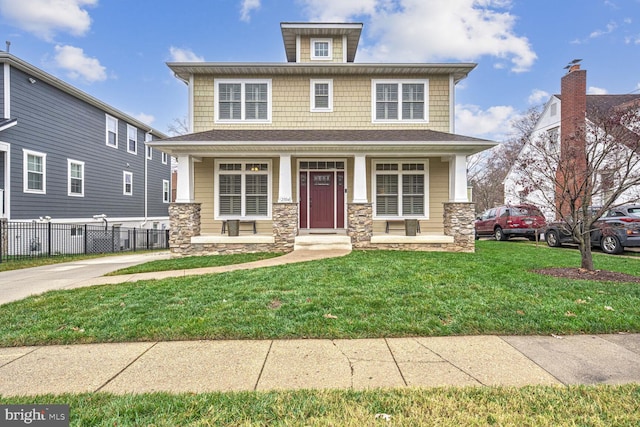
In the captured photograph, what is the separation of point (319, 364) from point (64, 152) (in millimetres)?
16594

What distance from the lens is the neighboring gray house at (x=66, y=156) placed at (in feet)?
39.0

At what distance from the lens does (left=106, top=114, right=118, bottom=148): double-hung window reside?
680 inches

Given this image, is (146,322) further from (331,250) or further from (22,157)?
(22,157)

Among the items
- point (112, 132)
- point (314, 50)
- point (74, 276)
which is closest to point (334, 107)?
point (314, 50)

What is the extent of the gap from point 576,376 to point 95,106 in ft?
65.8

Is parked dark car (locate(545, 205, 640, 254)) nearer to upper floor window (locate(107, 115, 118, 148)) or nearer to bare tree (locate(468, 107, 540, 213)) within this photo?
upper floor window (locate(107, 115, 118, 148))


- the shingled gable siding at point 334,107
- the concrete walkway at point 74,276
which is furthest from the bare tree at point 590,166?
the shingled gable siding at point 334,107

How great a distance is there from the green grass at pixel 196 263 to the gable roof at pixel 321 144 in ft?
10.7

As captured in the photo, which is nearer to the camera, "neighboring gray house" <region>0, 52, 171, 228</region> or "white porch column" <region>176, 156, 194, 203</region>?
"white porch column" <region>176, 156, 194, 203</region>

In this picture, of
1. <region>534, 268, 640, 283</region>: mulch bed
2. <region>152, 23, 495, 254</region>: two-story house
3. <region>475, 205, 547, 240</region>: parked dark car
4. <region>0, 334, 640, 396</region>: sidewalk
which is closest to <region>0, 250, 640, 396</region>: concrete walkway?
<region>0, 334, 640, 396</region>: sidewalk

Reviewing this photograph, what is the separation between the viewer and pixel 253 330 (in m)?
3.70

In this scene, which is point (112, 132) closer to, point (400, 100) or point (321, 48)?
point (321, 48)

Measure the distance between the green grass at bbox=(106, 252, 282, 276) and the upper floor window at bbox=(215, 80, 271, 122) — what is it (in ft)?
17.3

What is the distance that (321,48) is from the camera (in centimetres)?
1262
